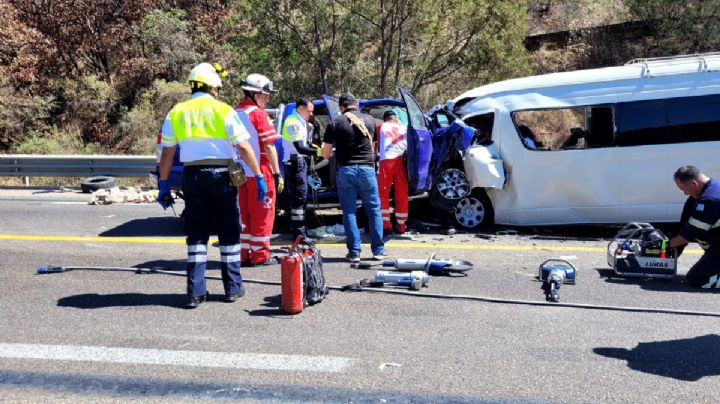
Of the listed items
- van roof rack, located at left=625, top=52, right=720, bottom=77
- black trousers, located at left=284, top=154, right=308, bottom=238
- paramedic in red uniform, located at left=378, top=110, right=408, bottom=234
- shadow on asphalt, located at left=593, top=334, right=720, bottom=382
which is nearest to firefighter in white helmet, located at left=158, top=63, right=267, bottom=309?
black trousers, located at left=284, top=154, right=308, bottom=238

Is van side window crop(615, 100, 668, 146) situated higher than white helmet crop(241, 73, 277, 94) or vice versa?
white helmet crop(241, 73, 277, 94)

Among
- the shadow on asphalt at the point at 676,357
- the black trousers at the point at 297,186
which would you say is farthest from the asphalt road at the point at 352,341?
the black trousers at the point at 297,186

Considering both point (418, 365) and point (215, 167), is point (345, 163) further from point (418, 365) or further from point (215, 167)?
point (418, 365)

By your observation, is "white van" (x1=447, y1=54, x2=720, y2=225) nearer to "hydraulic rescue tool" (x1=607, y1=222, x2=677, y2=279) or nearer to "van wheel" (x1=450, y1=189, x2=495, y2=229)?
"van wheel" (x1=450, y1=189, x2=495, y2=229)

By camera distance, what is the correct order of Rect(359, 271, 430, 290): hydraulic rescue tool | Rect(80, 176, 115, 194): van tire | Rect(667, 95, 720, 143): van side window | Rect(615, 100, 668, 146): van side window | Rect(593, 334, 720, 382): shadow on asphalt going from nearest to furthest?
Rect(593, 334, 720, 382): shadow on asphalt, Rect(359, 271, 430, 290): hydraulic rescue tool, Rect(667, 95, 720, 143): van side window, Rect(615, 100, 668, 146): van side window, Rect(80, 176, 115, 194): van tire

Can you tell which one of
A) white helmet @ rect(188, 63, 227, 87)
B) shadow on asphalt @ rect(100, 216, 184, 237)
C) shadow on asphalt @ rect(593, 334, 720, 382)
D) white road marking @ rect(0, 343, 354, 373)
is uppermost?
white helmet @ rect(188, 63, 227, 87)

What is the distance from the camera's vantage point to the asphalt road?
446 cm

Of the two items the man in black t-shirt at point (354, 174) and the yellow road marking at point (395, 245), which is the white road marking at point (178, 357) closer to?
the man in black t-shirt at point (354, 174)

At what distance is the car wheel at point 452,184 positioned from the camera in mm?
9570

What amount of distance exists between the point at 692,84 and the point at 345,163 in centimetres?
447

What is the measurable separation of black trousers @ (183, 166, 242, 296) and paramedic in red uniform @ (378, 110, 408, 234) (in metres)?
3.37

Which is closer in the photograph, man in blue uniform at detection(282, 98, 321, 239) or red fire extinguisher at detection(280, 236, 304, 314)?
red fire extinguisher at detection(280, 236, 304, 314)

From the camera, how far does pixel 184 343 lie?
5230mm

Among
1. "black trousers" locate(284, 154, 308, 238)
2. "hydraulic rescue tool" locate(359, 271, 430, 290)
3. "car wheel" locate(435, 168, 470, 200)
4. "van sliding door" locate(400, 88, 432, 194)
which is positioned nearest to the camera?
"hydraulic rescue tool" locate(359, 271, 430, 290)
